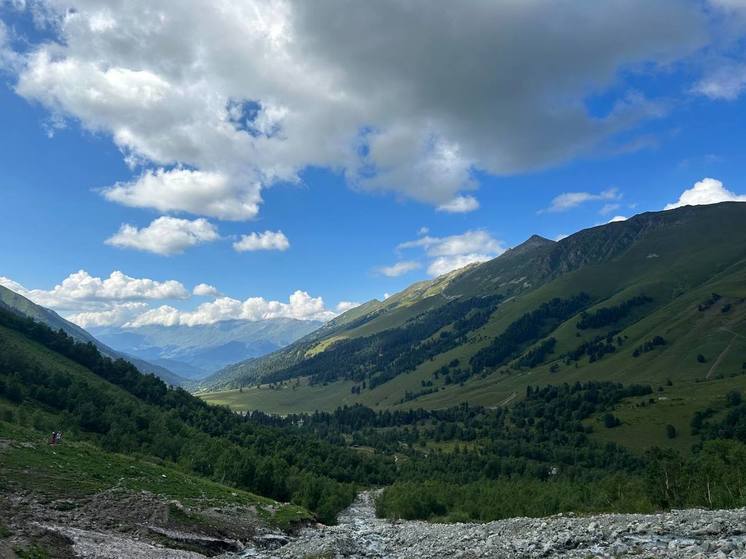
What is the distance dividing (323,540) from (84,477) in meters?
26.9

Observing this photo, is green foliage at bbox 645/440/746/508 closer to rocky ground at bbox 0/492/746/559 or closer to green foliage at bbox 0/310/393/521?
rocky ground at bbox 0/492/746/559

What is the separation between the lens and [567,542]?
36.8m

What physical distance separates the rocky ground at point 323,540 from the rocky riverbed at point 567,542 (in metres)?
Answer: 0.07

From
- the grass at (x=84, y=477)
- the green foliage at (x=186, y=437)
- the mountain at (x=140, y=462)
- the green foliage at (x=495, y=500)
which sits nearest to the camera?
the mountain at (x=140, y=462)

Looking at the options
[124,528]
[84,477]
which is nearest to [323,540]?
[124,528]

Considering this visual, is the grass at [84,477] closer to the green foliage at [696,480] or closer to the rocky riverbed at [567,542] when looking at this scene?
the rocky riverbed at [567,542]

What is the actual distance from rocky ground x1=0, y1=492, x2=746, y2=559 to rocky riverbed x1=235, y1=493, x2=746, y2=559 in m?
0.07

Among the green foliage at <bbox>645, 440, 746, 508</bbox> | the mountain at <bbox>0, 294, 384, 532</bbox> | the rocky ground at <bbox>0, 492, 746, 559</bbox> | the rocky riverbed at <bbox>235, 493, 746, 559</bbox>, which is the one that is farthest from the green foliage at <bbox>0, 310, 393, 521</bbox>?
the green foliage at <bbox>645, 440, 746, 508</bbox>

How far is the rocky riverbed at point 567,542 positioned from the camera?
31.6 metres

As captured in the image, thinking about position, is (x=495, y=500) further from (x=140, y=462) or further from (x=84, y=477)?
(x=84, y=477)

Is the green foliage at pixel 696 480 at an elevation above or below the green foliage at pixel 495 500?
above

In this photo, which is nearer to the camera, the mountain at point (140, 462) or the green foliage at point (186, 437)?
the mountain at point (140, 462)

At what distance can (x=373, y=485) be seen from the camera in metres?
181

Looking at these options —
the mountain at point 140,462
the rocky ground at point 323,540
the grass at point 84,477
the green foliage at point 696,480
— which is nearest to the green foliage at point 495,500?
the green foliage at point 696,480
